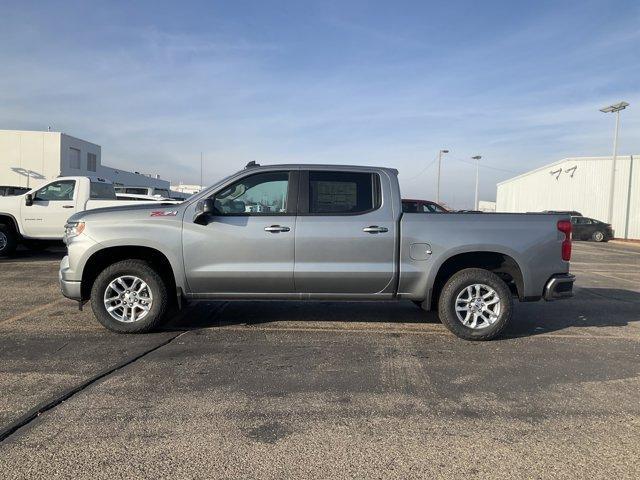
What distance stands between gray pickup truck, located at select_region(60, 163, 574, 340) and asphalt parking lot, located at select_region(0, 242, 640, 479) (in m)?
0.47

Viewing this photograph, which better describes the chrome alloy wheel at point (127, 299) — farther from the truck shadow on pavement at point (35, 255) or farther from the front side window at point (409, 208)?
the truck shadow on pavement at point (35, 255)

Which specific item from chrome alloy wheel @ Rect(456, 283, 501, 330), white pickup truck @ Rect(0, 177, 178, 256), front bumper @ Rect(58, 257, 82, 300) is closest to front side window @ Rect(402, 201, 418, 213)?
chrome alloy wheel @ Rect(456, 283, 501, 330)

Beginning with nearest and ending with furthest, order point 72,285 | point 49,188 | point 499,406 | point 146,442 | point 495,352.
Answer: point 146,442 → point 499,406 → point 495,352 → point 72,285 → point 49,188

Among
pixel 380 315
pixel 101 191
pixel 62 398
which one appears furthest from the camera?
pixel 101 191

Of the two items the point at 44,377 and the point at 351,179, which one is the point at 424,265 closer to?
the point at 351,179

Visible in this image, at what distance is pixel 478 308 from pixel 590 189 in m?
33.7

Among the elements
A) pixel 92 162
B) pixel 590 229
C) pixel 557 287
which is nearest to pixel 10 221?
pixel 557 287

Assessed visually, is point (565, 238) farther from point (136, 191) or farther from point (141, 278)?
point (136, 191)

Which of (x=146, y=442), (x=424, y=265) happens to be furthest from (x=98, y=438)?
(x=424, y=265)

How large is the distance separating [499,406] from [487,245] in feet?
7.11

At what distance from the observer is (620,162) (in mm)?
31156

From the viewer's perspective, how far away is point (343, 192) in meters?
5.66

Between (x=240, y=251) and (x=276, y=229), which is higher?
(x=276, y=229)

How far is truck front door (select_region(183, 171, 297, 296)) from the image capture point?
17.9 ft
